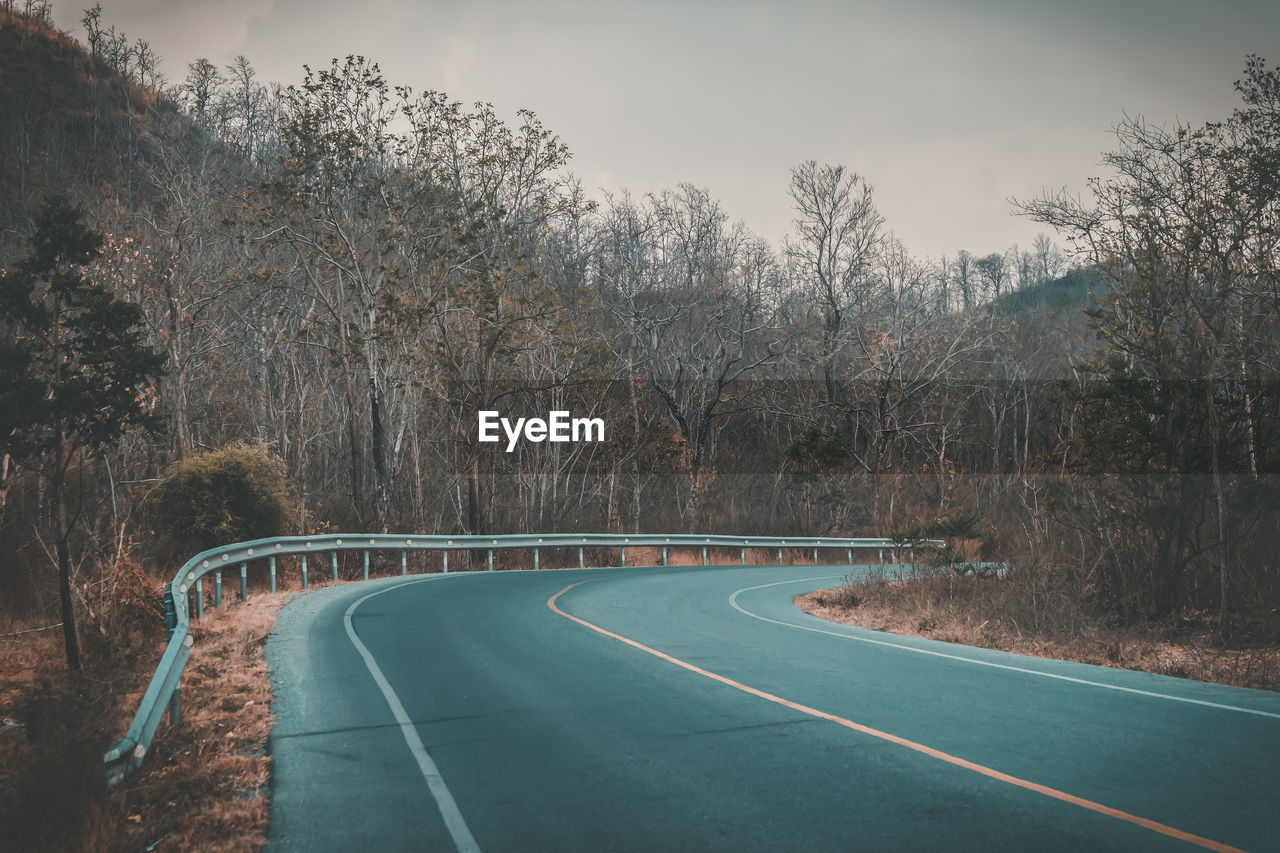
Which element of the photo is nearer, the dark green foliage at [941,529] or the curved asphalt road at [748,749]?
the curved asphalt road at [748,749]

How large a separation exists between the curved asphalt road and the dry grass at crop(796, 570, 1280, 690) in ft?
3.55

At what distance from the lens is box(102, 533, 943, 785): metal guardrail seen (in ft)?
23.3

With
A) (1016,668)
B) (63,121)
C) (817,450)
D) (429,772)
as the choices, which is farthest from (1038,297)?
(429,772)

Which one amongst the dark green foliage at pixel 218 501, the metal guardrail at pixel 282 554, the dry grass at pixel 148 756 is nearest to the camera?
the dry grass at pixel 148 756

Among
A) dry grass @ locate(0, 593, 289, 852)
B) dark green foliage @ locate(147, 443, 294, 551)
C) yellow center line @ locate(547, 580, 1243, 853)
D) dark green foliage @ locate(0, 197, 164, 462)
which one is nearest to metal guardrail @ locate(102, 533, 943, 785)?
dry grass @ locate(0, 593, 289, 852)

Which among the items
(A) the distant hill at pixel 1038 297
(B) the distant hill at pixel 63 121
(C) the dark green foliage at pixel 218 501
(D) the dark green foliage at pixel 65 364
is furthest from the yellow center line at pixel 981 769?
(A) the distant hill at pixel 1038 297

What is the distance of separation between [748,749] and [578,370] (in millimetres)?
34193

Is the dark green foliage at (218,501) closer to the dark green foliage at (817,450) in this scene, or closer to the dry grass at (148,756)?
the dry grass at (148,756)

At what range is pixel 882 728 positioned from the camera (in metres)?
8.09

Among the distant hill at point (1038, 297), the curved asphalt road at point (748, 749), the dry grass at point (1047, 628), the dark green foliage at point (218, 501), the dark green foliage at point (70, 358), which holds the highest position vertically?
the distant hill at point (1038, 297)

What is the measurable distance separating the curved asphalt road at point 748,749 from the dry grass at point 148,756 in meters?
0.33

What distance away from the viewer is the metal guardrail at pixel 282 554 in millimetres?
A: 7115

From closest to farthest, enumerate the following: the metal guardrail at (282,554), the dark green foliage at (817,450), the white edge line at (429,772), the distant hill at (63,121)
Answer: the white edge line at (429,772), the metal guardrail at (282,554), the dark green foliage at (817,450), the distant hill at (63,121)

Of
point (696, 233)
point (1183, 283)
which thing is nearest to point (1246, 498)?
point (1183, 283)
